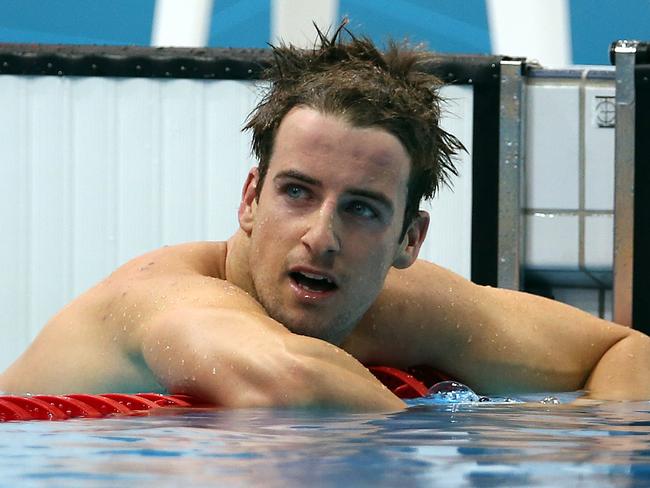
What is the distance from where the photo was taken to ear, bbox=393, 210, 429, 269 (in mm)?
2766

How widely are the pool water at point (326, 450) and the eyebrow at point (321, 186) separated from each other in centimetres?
51

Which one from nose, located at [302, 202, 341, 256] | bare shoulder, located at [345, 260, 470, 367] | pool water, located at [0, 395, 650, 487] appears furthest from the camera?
bare shoulder, located at [345, 260, 470, 367]

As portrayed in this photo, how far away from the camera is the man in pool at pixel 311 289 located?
7.10 feet

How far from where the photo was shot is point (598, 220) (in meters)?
4.85

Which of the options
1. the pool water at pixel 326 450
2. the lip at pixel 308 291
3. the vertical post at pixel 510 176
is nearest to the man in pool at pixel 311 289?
the lip at pixel 308 291

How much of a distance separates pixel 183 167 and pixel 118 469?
12.0ft

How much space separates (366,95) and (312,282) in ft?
1.42

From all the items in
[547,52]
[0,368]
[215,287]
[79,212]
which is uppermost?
[547,52]

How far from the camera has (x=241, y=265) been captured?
2.71 metres

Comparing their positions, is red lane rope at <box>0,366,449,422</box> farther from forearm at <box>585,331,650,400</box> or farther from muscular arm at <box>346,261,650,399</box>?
forearm at <box>585,331,650,400</box>

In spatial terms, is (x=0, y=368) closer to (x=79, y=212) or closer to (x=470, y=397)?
(x=79, y=212)

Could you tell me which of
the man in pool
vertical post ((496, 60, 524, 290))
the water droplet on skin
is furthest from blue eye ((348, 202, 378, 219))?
vertical post ((496, 60, 524, 290))

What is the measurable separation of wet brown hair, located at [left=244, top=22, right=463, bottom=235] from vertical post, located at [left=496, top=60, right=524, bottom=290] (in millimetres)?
2014

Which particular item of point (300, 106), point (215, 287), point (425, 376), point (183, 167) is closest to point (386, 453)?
point (215, 287)
